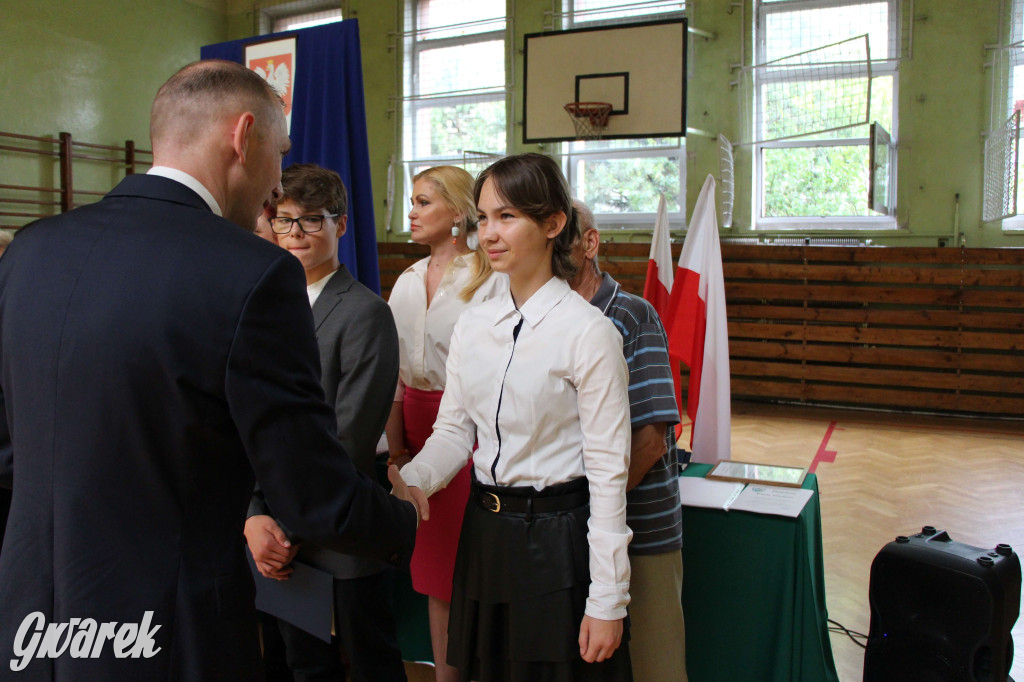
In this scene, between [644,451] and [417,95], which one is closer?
[644,451]

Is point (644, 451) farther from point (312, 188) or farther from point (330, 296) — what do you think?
point (312, 188)

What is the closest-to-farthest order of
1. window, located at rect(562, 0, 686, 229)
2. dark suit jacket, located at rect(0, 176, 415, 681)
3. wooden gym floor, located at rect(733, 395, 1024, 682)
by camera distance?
dark suit jacket, located at rect(0, 176, 415, 681)
wooden gym floor, located at rect(733, 395, 1024, 682)
window, located at rect(562, 0, 686, 229)

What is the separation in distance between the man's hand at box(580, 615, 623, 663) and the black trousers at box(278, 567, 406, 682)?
0.73m

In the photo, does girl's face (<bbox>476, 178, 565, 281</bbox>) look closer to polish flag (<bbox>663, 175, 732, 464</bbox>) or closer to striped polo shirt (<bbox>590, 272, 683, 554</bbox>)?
striped polo shirt (<bbox>590, 272, 683, 554</bbox>)

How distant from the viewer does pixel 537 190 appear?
1600 millimetres

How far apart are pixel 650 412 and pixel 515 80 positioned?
295 inches

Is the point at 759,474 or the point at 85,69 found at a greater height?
the point at 85,69

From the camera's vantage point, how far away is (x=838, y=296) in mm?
7285

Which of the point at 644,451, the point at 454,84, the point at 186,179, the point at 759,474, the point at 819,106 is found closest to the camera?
the point at 186,179

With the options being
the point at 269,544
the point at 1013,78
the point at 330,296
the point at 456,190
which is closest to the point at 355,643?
the point at 269,544

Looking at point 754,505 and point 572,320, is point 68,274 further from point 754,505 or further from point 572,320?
point 754,505

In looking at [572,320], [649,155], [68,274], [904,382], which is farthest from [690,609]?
[649,155]

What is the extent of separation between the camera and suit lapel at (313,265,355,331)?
1.99 meters

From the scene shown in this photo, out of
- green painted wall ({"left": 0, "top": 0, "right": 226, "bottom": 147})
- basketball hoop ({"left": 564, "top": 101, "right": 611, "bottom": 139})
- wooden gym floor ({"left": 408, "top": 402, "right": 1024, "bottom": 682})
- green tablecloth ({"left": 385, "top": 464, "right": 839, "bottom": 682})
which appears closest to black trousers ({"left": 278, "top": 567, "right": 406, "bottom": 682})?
wooden gym floor ({"left": 408, "top": 402, "right": 1024, "bottom": 682})
